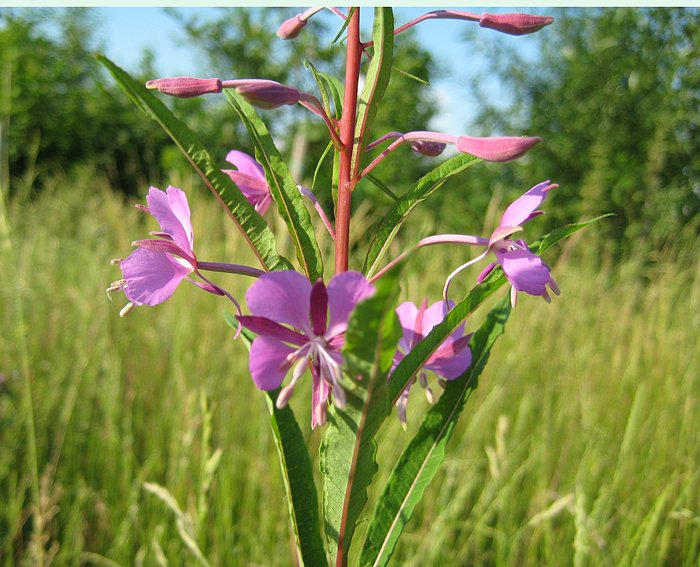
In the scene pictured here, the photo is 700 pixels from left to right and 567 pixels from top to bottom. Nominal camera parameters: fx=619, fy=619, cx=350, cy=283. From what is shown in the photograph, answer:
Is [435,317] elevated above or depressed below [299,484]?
above

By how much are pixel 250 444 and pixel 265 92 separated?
168cm

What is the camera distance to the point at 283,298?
0.50 meters

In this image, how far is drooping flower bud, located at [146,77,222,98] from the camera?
0.57 meters

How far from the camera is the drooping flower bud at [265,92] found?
0.52 metres

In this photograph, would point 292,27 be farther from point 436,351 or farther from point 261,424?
point 261,424

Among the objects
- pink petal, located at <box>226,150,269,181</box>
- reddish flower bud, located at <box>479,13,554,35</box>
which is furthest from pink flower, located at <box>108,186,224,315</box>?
reddish flower bud, located at <box>479,13,554,35</box>

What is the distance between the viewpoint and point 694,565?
1.69 meters

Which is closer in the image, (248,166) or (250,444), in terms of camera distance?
(248,166)

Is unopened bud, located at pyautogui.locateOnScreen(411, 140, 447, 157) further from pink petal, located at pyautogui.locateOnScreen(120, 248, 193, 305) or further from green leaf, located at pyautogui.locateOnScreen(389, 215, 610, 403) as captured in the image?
pink petal, located at pyautogui.locateOnScreen(120, 248, 193, 305)

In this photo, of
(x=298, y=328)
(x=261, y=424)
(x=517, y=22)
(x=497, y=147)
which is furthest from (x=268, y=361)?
(x=261, y=424)

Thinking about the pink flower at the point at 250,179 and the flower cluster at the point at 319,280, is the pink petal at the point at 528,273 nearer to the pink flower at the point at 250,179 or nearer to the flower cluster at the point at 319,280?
the flower cluster at the point at 319,280

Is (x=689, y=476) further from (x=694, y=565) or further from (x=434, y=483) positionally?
(x=434, y=483)

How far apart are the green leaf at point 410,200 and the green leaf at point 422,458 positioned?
0.45 feet

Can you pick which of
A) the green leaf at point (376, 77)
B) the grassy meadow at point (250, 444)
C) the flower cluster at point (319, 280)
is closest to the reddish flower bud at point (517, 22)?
the flower cluster at point (319, 280)
